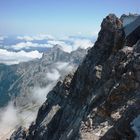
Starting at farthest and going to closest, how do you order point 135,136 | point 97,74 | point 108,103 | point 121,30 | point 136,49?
point 121,30 < point 97,74 < point 136,49 < point 108,103 < point 135,136

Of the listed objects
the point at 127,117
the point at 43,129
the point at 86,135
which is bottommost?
the point at 43,129

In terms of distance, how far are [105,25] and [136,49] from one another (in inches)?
1164

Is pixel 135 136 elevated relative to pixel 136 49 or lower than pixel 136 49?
lower

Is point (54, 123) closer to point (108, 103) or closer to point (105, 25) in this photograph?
point (105, 25)

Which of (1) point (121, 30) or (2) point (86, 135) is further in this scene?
(1) point (121, 30)

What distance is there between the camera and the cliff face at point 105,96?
1116 inches

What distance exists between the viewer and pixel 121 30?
61875mm

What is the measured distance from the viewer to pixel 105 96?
116 feet

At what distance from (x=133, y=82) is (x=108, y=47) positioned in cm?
3450

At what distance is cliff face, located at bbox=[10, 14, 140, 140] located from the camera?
2834 centimetres

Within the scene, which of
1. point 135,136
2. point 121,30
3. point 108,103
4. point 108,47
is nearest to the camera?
point 135,136

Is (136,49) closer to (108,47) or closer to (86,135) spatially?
(86,135)

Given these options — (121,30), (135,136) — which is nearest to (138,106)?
(135,136)

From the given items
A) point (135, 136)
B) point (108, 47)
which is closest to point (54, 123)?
point (108, 47)
